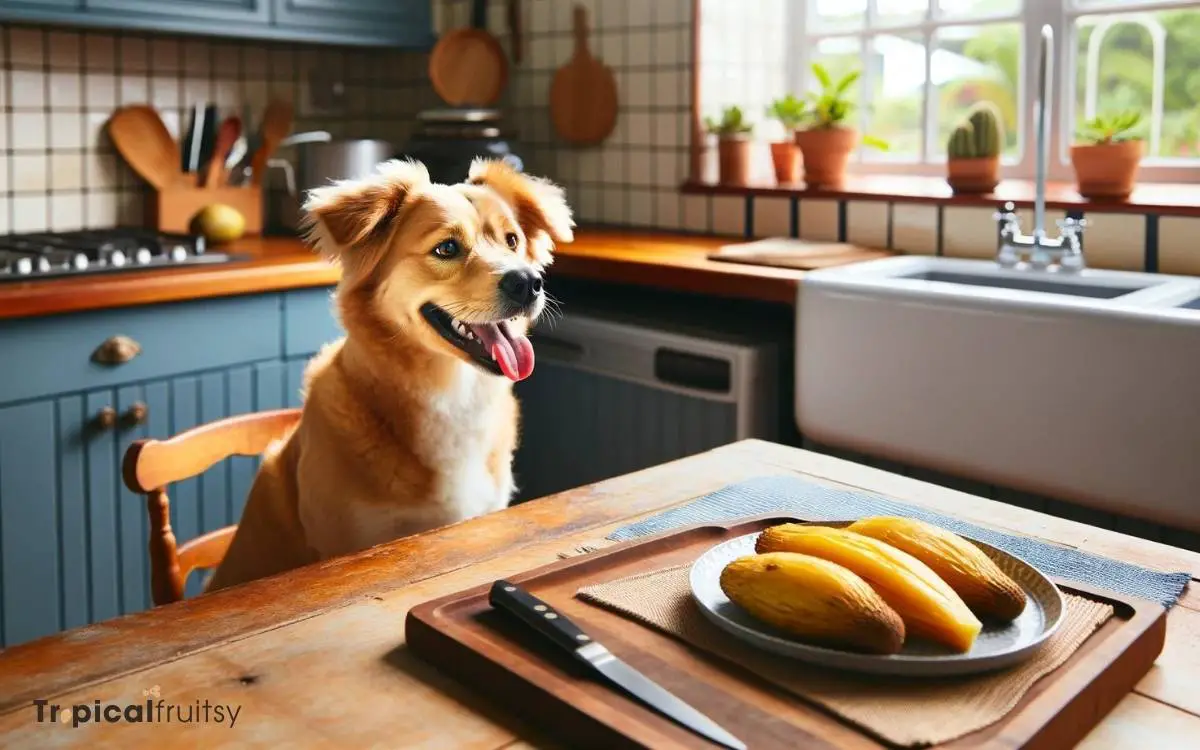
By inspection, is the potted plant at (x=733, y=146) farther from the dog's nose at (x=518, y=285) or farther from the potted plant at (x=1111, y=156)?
the dog's nose at (x=518, y=285)

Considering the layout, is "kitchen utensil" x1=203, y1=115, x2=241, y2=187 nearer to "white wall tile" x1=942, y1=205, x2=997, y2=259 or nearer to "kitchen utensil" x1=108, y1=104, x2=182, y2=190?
"kitchen utensil" x1=108, y1=104, x2=182, y2=190

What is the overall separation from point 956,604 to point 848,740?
0.14 m

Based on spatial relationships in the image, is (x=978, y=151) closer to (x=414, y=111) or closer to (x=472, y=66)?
(x=472, y=66)

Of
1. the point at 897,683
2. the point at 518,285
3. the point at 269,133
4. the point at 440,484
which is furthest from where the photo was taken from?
the point at 269,133

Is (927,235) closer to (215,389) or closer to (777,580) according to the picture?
(215,389)

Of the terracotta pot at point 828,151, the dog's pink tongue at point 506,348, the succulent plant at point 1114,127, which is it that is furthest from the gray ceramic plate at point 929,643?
the terracotta pot at point 828,151

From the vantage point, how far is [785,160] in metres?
2.86

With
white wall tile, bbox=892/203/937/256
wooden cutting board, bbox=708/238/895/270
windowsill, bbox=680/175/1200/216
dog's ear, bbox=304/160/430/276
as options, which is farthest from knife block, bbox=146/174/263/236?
white wall tile, bbox=892/203/937/256

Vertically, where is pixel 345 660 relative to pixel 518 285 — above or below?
below

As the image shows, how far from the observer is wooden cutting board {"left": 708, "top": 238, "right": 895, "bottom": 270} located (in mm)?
→ 2336

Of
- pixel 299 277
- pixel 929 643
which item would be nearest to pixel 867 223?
pixel 299 277

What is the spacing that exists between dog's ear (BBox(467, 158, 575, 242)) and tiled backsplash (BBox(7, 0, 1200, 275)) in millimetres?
1120

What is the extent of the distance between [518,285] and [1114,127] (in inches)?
53.7

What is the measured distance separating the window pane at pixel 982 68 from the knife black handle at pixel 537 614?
7.27ft
